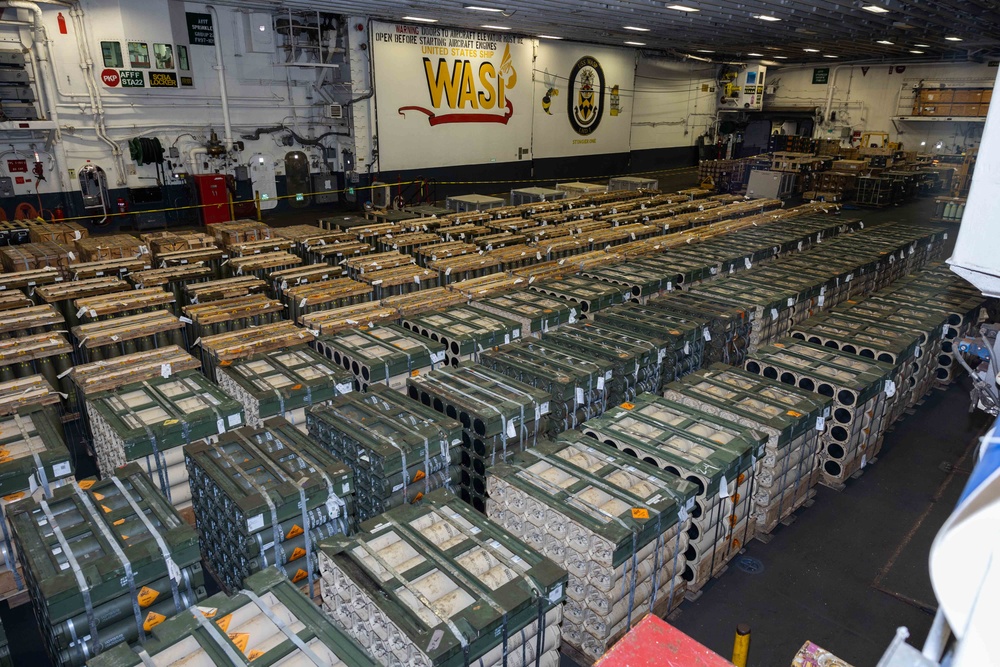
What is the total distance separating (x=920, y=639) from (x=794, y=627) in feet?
3.86

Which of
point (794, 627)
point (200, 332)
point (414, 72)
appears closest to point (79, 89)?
point (414, 72)

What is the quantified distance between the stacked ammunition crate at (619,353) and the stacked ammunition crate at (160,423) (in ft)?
13.7

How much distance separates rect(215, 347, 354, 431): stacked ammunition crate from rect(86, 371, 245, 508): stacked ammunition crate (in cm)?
29

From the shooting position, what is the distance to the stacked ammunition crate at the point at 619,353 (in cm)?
816

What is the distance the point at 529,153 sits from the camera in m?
30.1

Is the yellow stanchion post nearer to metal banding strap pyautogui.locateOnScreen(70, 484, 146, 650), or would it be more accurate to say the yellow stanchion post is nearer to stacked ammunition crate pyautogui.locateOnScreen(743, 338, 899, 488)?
stacked ammunition crate pyautogui.locateOnScreen(743, 338, 899, 488)

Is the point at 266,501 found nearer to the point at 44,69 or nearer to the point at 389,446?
the point at 389,446

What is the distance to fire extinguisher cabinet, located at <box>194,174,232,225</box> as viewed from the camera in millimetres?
21250

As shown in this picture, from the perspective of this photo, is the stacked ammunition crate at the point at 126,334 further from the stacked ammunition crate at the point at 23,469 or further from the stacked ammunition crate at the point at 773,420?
the stacked ammunition crate at the point at 773,420

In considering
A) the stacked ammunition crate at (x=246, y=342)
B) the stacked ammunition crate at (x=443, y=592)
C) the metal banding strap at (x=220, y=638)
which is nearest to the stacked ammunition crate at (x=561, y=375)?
the stacked ammunition crate at (x=443, y=592)

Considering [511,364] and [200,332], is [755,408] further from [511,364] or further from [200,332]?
[200,332]

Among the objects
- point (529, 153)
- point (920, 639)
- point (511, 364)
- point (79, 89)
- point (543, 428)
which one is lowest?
point (920, 639)

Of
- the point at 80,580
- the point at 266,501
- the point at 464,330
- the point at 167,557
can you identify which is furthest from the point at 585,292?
the point at 80,580

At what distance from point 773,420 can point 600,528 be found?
2830mm
